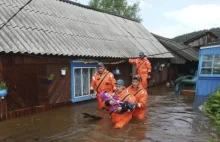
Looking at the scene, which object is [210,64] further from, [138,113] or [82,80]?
[82,80]

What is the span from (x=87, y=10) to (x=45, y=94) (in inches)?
317

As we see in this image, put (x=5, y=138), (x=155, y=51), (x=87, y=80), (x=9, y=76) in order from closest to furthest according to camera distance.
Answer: (x=5, y=138), (x=9, y=76), (x=87, y=80), (x=155, y=51)

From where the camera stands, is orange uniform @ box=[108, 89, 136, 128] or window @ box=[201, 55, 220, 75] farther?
window @ box=[201, 55, 220, 75]

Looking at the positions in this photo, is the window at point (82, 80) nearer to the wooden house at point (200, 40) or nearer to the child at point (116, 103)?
the child at point (116, 103)

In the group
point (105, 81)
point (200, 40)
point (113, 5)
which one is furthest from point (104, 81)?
point (113, 5)

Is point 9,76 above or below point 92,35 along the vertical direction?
below

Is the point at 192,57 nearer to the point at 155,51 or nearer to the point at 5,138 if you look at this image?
the point at 155,51

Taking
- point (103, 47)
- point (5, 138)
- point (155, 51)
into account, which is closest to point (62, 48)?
point (103, 47)

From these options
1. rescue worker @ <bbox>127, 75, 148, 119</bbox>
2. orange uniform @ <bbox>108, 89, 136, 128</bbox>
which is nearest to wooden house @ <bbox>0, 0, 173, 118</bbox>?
rescue worker @ <bbox>127, 75, 148, 119</bbox>

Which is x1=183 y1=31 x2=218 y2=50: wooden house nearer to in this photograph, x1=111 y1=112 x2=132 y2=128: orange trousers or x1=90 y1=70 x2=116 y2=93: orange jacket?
x1=90 y1=70 x2=116 y2=93: orange jacket

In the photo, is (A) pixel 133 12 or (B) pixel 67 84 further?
(A) pixel 133 12

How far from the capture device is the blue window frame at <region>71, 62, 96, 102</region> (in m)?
10.4

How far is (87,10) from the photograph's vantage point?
15539 millimetres

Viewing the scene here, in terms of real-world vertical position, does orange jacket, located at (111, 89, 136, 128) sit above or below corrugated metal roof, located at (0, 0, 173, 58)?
below
